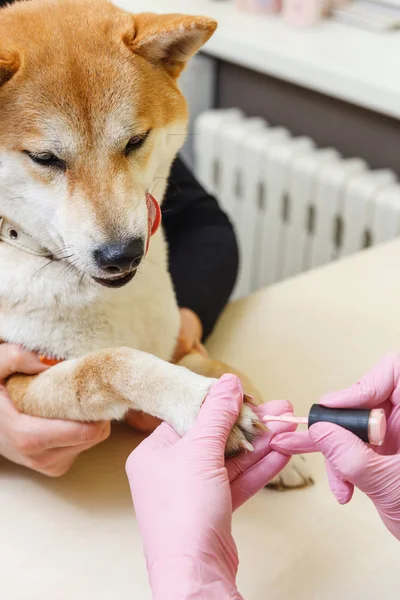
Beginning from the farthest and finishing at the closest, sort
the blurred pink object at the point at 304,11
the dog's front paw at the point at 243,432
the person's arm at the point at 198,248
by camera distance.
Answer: the blurred pink object at the point at 304,11 < the person's arm at the point at 198,248 < the dog's front paw at the point at 243,432

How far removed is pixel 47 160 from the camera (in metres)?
0.91

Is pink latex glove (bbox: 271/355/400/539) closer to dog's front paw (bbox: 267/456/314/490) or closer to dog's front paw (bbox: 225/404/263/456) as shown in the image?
dog's front paw (bbox: 225/404/263/456)

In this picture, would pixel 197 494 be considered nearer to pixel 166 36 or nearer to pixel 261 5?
pixel 166 36

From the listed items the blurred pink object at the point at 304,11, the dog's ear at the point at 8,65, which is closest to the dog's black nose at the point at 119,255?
the dog's ear at the point at 8,65

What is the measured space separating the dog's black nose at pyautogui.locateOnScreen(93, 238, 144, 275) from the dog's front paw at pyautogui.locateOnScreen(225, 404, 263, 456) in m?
0.21

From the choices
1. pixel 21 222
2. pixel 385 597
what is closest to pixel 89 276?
pixel 21 222

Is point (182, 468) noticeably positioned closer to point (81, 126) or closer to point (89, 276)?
point (89, 276)

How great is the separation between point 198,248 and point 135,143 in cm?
50

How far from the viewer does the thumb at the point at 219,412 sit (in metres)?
0.78

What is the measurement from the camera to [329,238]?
6.36 feet

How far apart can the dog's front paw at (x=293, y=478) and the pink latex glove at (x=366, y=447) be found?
141 millimetres

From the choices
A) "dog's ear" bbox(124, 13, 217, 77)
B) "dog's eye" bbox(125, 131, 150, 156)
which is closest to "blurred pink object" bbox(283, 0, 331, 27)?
"dog's ear" bbox(124, 13, 217, 77)

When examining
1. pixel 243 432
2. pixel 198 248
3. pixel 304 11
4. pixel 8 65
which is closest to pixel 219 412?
pixel 243 432

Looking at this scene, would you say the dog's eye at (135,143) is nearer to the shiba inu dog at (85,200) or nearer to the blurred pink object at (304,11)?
the shiba inu dog at (85,200)
